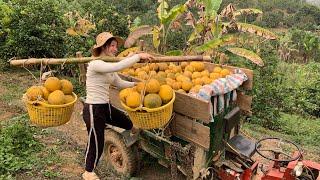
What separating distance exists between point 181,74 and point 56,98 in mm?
1634

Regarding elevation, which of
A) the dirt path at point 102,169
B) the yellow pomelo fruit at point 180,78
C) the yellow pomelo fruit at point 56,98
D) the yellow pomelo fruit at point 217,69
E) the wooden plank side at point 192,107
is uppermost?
the yellow pomelo fruit at point 217,69

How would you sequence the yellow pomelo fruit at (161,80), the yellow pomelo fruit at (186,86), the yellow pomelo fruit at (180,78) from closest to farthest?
1. the yellow pomelo fruit at (161,80)
2. the yellow pomelo fruit at (186,86)
3. the yellow pomelo fruit at (180,78)

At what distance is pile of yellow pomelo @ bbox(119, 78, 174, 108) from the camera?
12.9 feet

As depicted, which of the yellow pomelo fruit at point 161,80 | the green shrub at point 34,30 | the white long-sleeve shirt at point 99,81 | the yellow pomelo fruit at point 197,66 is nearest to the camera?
the white long-sleeve shirt at point 99,81

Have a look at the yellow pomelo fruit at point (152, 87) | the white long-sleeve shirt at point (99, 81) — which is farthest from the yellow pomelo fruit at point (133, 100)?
the white long-sleeve shirt at point (99, 81)

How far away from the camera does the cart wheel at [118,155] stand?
520 centimetres

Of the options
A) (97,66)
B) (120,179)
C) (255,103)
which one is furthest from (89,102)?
(255,103)

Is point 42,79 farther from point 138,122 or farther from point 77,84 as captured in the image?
point 77,84

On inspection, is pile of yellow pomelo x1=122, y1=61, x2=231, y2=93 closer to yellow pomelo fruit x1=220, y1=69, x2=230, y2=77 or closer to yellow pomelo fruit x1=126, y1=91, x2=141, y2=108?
yellow pomelo fruit x1=220, y1=69, x2=230, y2=77

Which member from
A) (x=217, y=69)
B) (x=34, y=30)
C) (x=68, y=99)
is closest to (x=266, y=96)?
(x=217, y=69)

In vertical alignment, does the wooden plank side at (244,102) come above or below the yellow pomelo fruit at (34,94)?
below

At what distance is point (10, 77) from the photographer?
9703 millimetres

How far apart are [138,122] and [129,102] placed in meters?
0.24

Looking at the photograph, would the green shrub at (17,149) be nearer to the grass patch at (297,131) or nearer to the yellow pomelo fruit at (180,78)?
the yellow pomelo fruit at (180,78)
